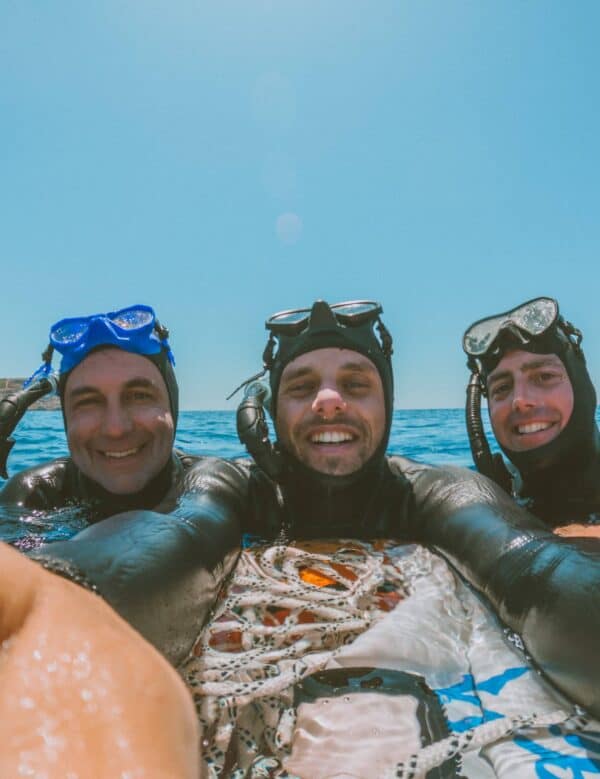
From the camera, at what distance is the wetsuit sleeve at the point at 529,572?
141 cm

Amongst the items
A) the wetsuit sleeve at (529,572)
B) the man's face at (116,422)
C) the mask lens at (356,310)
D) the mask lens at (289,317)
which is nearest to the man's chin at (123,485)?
the man's face at (116,422)

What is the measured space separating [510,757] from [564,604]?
475 millimetres

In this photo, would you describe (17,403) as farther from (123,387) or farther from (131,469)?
(131,469)

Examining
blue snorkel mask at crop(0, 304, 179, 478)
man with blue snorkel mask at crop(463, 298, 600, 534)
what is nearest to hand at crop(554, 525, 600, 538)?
man with blue snorkel mask at crop(463, 298, 600, 534)

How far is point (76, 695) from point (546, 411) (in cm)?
388

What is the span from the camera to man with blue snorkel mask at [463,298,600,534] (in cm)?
396

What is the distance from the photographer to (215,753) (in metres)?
1.26

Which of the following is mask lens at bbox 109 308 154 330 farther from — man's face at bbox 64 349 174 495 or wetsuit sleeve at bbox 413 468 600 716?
wetsuit sleeve at bbox 413 468 600 716

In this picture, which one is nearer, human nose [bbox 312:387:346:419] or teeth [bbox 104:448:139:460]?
human nose [bbox 312:387:346:419]

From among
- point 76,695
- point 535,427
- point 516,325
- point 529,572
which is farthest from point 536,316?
point 76,695

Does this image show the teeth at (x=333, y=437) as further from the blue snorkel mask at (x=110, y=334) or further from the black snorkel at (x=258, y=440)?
the blue snorkel mask at (x=110, y=334)

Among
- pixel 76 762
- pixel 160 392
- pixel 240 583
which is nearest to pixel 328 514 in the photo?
pixel 240 583

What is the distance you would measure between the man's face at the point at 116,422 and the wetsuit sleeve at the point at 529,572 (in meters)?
1.88

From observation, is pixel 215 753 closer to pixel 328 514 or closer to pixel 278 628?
pixel 278 628
